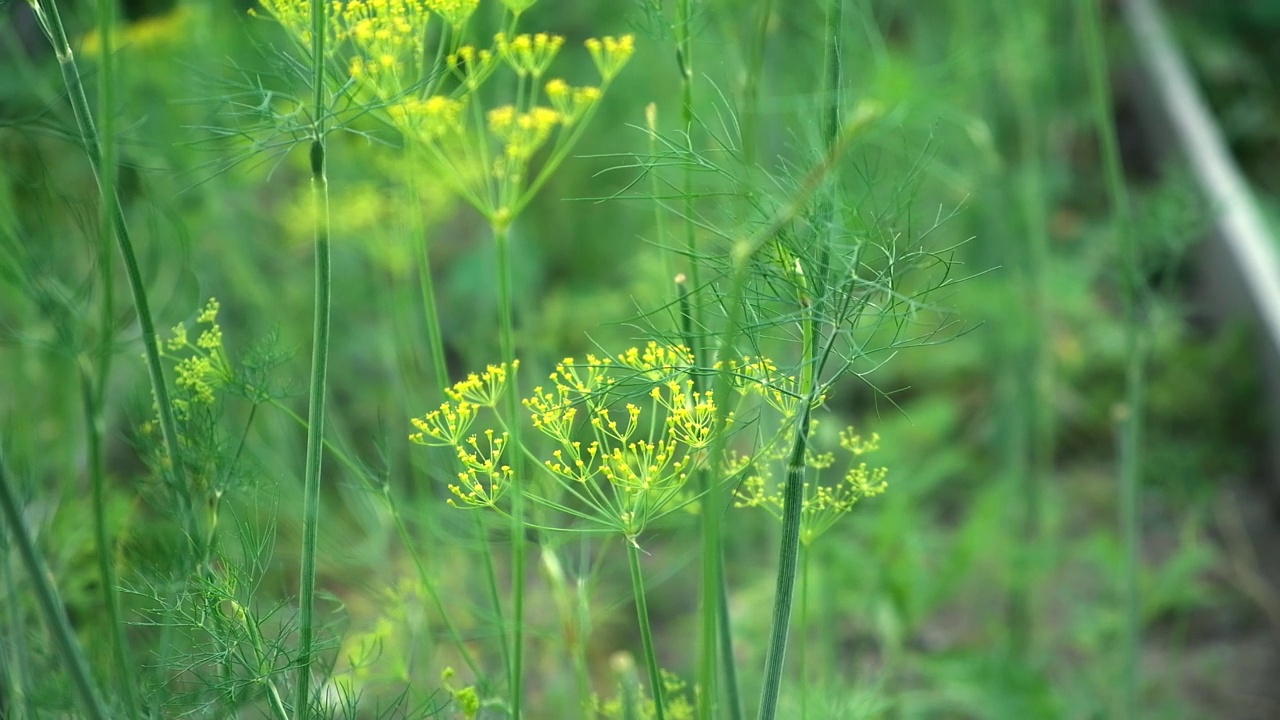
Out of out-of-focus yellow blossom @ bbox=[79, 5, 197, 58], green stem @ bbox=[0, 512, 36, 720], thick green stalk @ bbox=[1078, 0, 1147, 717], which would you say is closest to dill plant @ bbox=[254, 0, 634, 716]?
green stem @ bbox=[0, 512, 36, 720]

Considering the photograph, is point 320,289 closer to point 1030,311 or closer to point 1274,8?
point 1030,311

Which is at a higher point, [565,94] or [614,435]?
[565,94]

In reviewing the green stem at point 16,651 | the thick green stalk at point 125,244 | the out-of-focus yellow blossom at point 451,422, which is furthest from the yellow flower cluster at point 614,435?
the green stem at point 16,651

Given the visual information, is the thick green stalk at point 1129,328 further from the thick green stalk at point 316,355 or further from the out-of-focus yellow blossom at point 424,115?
the thick green stalk at point 316,355

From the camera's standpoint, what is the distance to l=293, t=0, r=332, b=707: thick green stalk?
68 centimetres

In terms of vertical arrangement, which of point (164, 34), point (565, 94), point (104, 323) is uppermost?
point (164, 34)

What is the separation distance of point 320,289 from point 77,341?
0.61ft

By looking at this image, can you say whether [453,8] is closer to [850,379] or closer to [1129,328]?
[1129,328]

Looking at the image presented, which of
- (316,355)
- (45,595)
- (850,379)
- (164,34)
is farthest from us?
(850,379)

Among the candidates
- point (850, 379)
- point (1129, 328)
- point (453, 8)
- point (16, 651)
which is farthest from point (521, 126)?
point (850, 379)

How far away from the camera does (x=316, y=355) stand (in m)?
0.69

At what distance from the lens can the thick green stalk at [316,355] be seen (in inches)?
26.7

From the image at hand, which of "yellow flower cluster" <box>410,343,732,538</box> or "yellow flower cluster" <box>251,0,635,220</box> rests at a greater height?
"yellow flower cluster" <box>251,0,635,220</box>

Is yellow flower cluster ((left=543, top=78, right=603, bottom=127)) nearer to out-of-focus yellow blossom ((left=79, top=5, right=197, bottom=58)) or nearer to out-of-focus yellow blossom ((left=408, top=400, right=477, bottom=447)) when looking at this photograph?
out-of-focus yellow blossom ((left=408, top=400, right=477, bottom=447))
